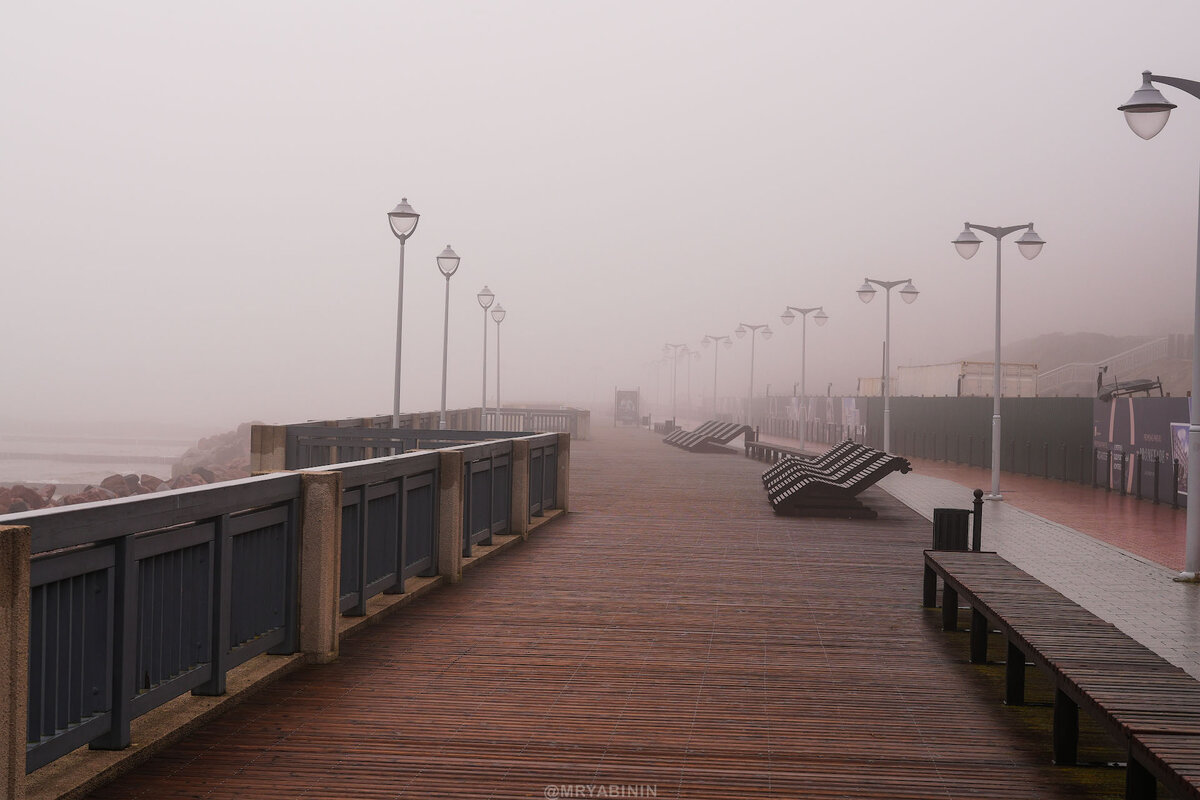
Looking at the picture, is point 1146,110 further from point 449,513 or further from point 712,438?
point 712,438

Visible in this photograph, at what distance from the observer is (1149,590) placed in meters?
11.8

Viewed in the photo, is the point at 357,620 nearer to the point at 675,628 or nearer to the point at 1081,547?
the point at 675,628

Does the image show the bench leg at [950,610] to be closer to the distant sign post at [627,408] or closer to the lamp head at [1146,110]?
the lamp head at [1146,110]

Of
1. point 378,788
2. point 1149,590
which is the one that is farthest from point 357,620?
point 1149,590

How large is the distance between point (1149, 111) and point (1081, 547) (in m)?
5.64

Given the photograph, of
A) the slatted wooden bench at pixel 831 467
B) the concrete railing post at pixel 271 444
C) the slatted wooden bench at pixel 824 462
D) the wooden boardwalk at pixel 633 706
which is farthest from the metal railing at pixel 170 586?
the slatted wooden bench at pixel 824 462

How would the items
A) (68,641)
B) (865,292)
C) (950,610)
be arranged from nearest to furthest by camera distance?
(68,641)
(950,610)
(865,292)

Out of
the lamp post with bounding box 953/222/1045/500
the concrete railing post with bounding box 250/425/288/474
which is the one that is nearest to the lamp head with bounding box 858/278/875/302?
the lamp post with bounding box 953/222/1045/500

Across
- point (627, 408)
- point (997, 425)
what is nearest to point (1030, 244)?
point (997, 425)

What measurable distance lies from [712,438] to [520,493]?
3114 cm

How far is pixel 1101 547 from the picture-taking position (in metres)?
15.4

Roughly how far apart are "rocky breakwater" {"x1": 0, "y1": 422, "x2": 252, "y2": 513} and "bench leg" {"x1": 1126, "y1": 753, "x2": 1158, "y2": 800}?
11781 mm

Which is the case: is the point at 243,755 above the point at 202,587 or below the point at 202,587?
below

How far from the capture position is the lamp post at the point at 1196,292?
40.9 ft
